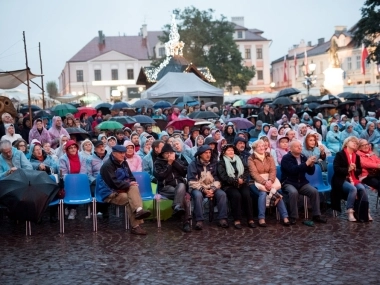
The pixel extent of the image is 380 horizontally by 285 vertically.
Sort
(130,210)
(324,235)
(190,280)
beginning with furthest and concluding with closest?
(130,210)
(324,235)
(190,280)

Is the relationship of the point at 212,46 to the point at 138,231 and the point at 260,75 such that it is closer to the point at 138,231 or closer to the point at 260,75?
the point at 260,75

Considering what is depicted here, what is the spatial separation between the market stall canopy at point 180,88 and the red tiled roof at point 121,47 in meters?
65.5

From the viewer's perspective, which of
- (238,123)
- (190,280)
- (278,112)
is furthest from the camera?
(278,112)

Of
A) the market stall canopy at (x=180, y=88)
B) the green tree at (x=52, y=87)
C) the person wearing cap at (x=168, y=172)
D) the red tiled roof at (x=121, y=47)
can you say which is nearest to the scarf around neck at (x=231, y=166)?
the person wearing cap at (x=168, y=172)

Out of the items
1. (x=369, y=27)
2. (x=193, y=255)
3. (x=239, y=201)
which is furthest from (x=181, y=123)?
(x=369, y=27)

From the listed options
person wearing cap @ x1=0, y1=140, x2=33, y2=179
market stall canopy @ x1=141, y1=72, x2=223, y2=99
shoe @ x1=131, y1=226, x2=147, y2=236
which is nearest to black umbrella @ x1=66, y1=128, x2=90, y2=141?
person wearing cap @ x1=0, y1=140, x2=33, y2=179

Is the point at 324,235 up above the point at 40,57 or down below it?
below

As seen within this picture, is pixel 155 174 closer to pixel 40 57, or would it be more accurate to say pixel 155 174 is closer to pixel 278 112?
pixel 278 112

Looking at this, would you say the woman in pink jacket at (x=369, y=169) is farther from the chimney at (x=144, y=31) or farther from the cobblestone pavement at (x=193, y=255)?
the chimney at (x=144, y=31)

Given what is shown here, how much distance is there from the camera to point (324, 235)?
945cm

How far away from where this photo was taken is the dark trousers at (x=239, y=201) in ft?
34.1

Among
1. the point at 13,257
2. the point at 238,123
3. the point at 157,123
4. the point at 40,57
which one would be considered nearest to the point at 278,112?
the point at 157,123

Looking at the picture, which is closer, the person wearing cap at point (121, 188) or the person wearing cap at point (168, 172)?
the person wearing cap at point (121, 188)

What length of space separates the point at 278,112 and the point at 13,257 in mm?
18049
